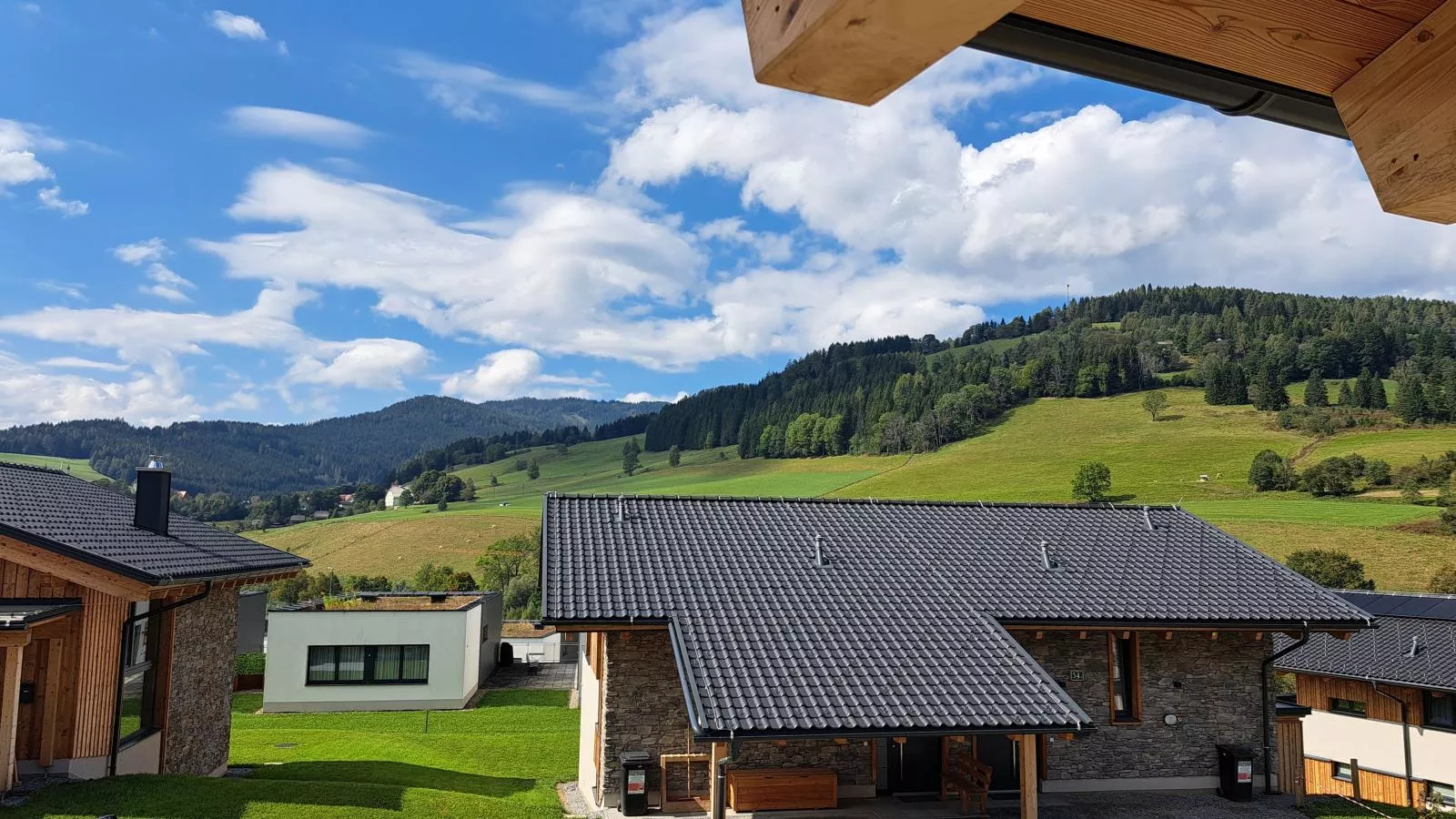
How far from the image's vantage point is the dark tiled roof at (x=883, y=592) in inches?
475

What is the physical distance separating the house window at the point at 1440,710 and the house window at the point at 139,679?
87.0ft

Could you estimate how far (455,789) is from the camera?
49.5 ft

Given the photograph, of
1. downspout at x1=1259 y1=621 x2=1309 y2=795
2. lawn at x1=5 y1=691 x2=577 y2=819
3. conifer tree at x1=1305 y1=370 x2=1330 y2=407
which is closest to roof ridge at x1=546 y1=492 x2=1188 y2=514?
downspout at x1=1259 y1=621 x2=1309 y2=795

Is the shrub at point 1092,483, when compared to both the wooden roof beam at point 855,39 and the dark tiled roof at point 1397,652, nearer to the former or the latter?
the dark tiled roof at point 1397,652

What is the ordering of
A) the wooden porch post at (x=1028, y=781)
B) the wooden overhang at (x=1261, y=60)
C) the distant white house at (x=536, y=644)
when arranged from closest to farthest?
the wooden overhang at (x=1261, y=60), the wooden porch post at (x=1028, y=781), the distant white house at (x=536, y=644)

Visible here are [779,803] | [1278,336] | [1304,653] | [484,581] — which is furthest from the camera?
[1278,336]

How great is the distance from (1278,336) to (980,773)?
332ft

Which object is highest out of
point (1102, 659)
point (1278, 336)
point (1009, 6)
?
point (1278, 336)

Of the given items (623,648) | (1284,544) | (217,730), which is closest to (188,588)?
(217,730)

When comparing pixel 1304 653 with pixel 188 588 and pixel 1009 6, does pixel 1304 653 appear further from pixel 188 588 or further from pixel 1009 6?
pixel 1009 6

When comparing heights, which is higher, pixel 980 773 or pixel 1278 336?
pixel 1278 336

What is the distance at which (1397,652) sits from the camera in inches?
906

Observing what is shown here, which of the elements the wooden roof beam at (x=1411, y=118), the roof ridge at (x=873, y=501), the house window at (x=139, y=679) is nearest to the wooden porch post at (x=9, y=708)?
the house window at (x=139, y=679)

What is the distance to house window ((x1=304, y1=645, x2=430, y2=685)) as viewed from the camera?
27.6 meters
